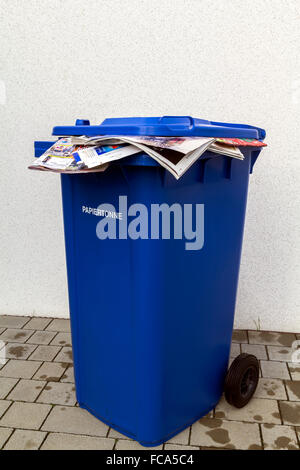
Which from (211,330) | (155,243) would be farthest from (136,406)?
(155,243)

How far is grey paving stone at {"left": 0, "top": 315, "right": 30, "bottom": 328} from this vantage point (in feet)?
11.3

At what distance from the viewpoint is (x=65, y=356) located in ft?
9.71

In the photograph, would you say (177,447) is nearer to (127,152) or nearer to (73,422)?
(73,422)

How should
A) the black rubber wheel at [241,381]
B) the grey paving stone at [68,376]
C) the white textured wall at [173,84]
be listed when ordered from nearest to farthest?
the black rubber wheel at [241,381], the grey paving stone at [68,376], the white textured wall at [173,84]

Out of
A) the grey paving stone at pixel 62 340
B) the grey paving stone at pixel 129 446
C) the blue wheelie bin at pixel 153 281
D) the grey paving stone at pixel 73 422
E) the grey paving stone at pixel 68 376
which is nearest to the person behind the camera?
the blue wheelie bin at pixel 153 281

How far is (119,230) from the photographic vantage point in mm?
1804

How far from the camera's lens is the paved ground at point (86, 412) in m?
2.13

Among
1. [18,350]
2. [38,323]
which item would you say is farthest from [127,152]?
[38,323]

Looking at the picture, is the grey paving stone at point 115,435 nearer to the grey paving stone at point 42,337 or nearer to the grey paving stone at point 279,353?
the grey paving stone at point 42,337

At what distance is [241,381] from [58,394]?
113 centimetres

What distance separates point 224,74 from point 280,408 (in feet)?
7.30

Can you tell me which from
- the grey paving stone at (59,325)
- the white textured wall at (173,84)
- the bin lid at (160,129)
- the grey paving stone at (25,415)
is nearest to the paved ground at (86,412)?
the grey paving stone at (25,415)
